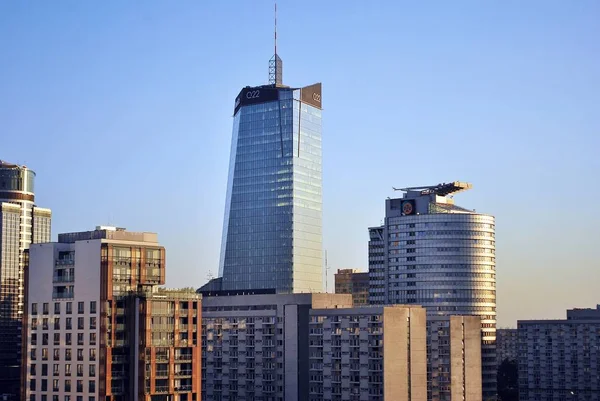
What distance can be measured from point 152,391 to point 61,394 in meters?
16.0

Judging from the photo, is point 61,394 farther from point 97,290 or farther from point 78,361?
point 97,290

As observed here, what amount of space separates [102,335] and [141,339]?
679 centimetres

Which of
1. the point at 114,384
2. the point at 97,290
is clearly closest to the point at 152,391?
the point at 114,384

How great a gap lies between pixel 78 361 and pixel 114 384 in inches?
306

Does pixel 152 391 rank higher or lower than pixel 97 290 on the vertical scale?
lower

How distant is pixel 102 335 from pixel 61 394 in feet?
43.2

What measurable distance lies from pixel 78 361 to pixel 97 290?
41.3 ft

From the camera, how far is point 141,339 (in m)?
200

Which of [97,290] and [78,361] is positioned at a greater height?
[97,290]

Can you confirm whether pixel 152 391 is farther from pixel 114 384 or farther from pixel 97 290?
pixel 97 290

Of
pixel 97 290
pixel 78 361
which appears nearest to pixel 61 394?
pixel 78 361

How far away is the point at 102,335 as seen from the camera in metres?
197

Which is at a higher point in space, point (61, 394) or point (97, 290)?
point (97, 290)

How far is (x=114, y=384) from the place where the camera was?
197 meters
